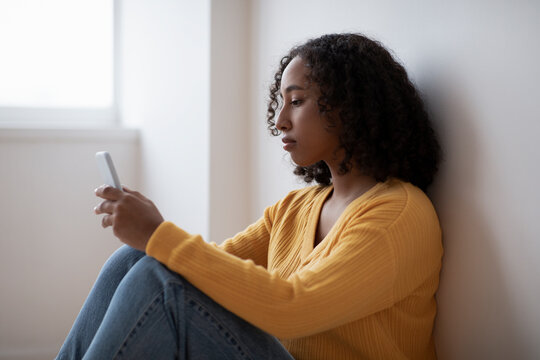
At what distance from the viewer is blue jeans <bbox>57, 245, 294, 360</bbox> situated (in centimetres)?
97

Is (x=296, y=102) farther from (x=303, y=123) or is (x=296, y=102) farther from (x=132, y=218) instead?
(x=132, y=218)

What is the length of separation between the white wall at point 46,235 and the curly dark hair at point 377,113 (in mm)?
1405

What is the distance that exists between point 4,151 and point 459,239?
1.73 meters

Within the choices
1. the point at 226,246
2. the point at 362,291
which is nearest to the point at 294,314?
the point at 362,291

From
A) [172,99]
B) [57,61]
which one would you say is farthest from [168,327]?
[57,61]

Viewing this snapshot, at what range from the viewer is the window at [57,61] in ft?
8.02

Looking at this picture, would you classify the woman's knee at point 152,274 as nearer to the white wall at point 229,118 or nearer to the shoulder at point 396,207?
the shoulder at point 396,207

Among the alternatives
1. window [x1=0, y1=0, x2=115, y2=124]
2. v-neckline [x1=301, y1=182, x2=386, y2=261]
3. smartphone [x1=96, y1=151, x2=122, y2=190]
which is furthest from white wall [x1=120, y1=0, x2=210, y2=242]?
smartphone [x1=96, y1=151, x2=122, y2=190]

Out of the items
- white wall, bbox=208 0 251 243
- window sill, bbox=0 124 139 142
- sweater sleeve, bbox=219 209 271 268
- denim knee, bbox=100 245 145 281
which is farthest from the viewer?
window sill, bbox=0 124 139 142

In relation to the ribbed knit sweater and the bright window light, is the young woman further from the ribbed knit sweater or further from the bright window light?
the bright window light

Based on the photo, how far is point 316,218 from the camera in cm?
127

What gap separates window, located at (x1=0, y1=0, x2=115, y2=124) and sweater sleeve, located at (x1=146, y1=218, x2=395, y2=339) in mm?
1737

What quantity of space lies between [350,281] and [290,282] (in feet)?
0.32

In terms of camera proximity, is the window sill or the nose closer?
the nose
